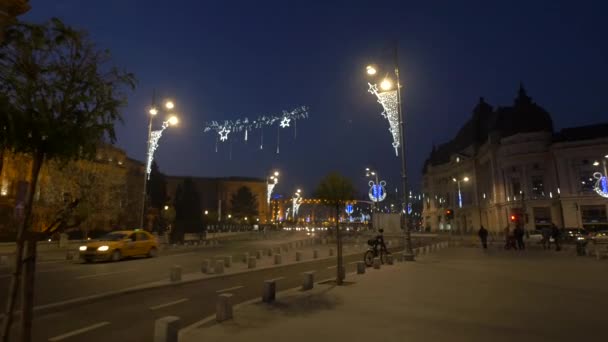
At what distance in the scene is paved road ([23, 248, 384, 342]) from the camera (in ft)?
22.1

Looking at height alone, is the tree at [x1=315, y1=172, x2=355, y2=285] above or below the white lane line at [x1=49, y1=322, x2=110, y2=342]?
above

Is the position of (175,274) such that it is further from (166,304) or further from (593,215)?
(593,215)

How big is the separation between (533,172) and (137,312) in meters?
64.6

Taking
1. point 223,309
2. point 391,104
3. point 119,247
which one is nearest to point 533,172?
point 391,104

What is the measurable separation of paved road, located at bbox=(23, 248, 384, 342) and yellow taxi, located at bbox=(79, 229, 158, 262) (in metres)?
8.27

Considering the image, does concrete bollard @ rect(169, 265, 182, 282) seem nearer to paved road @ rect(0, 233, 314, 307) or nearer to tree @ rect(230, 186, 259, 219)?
paved road @ rect(0, 233, 314, 307)

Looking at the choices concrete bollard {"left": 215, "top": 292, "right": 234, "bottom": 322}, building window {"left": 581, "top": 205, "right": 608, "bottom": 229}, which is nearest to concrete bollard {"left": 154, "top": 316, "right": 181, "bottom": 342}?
concrete bollard {"left": 215, "top": 292, "right": 234, "bottom": 322}

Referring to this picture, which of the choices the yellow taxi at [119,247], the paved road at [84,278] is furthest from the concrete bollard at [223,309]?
the yellow taxi at [119,247]

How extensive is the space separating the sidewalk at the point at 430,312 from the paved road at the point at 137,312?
4.08 feet

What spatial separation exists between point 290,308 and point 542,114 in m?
68.6

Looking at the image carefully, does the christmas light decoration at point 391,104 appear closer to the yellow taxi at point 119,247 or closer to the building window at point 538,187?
the yellow taxi at point 119,247

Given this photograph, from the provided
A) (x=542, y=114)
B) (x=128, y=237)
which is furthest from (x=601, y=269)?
(x=542, y=114)

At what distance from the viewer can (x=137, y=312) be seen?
27.4 ft

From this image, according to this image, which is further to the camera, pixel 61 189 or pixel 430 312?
pixel 61 189
